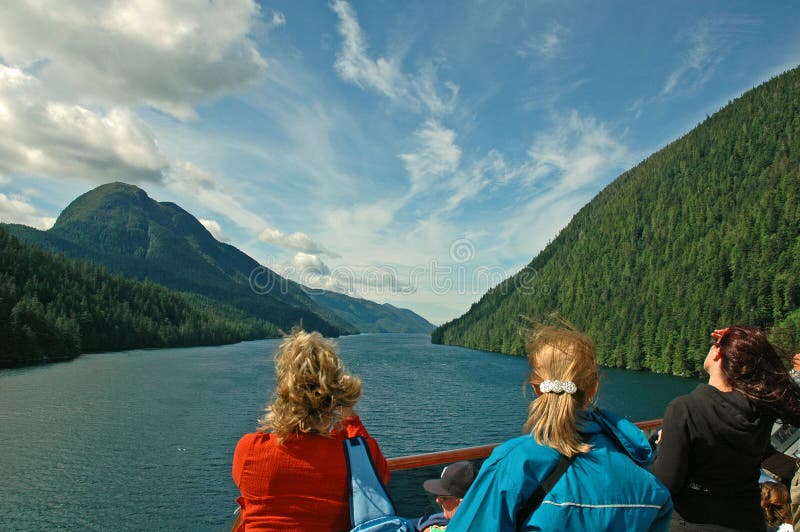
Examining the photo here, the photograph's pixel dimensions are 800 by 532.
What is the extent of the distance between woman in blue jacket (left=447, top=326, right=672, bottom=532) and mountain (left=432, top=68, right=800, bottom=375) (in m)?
53.6

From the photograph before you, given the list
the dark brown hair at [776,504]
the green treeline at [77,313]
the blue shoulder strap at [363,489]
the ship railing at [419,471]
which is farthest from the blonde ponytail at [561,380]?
the green treeline at [77,313]

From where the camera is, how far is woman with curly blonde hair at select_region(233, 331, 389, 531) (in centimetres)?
266

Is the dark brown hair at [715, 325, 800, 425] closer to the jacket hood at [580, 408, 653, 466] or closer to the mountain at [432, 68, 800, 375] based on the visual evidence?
the jacket hood at [580, 408, 653, 466]

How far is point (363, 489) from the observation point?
8.84ft

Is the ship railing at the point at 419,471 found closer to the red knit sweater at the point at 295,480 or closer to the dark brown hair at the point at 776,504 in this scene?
the red knit sweater at the point at 295,480

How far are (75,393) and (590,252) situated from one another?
5596 inches

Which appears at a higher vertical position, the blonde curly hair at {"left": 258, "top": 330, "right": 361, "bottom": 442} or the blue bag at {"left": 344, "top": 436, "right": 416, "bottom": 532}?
the blonde curly hair at {"left": 258, "top": 330, "right": 361, "bottom": 442}

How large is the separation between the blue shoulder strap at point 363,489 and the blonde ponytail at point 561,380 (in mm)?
1114

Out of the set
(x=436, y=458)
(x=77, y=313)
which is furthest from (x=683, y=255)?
(x=77, y=313)

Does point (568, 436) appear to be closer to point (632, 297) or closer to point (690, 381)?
point (690, 381)

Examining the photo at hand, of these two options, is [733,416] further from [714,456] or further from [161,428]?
[161,428]

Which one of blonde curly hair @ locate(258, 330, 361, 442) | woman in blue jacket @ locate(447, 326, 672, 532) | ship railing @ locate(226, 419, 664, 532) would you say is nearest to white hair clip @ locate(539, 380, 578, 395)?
woman in blue jacket @ locate(447, 326, 672, 532)

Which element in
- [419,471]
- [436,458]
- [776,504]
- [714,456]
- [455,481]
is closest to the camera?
[714,456]

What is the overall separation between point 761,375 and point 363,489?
2425 mm
